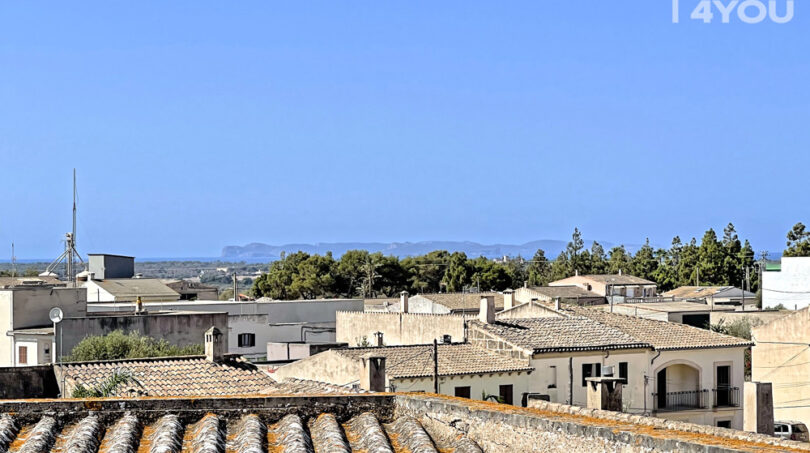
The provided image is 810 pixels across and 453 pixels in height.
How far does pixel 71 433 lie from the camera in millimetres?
8359

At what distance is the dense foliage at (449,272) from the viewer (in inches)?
3723

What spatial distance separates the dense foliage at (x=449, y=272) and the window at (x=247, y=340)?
41120 millimetres

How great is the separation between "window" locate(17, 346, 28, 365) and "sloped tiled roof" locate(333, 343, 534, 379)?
1305cm

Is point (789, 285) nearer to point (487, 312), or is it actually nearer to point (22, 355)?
point (487, 312)

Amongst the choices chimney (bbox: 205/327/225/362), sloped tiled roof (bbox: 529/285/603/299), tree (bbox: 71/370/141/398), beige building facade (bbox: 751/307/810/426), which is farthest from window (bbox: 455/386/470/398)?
sloped tiled roof (bbox: 529/285/603/299)

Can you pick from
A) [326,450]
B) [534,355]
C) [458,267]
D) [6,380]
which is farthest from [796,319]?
[458,267]

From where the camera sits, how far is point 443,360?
33.3m

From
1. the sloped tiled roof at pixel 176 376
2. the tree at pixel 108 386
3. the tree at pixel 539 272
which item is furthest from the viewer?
the tree at pixel 539 272

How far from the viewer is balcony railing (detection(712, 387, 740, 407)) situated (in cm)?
3912

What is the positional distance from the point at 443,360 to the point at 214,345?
726 centimetres

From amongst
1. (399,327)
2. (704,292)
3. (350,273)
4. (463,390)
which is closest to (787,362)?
(399,327)

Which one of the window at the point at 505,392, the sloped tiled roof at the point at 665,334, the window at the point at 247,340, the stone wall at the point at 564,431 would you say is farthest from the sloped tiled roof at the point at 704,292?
the stone wall at the point at 564,431

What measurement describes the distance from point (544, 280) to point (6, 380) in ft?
312

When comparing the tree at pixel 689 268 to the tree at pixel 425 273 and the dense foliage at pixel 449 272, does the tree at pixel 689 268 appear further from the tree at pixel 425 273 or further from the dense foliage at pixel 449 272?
the tree at pixel 425 273
